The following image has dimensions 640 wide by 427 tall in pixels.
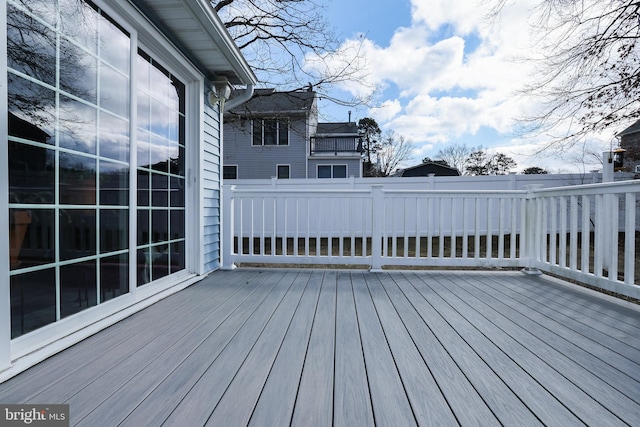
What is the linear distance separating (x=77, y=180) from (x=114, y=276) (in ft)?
2.07

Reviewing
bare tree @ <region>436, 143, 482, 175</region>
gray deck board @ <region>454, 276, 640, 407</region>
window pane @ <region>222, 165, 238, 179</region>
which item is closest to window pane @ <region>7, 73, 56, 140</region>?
gray deck board @ <region>454, 276, 640, 407</region>

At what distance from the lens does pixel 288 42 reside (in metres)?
6.05

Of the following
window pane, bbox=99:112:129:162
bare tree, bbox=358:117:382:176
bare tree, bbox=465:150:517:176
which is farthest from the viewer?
bare tree, bbox=358:117:382:176

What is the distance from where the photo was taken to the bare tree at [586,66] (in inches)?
188

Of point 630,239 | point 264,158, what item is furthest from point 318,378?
point 264,158

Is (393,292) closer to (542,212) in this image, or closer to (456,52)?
(542,212)

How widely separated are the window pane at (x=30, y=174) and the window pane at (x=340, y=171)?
1167 centimetres

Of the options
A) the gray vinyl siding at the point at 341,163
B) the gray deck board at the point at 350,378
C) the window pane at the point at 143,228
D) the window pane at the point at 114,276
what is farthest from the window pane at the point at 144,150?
the gray vinyl siding at the point at 341,163

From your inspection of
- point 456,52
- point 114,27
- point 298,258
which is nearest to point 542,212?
point 298,258

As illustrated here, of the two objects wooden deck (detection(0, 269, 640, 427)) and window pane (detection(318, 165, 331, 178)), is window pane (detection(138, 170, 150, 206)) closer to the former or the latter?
wooden deck (detection(0, 269, 640, 427))

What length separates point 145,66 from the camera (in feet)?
7.45

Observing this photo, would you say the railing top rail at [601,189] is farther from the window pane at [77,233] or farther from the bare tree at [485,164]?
the bare tree at [485,164]

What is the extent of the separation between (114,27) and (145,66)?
383 millimetres

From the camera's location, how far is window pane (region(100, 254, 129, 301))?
182cm
